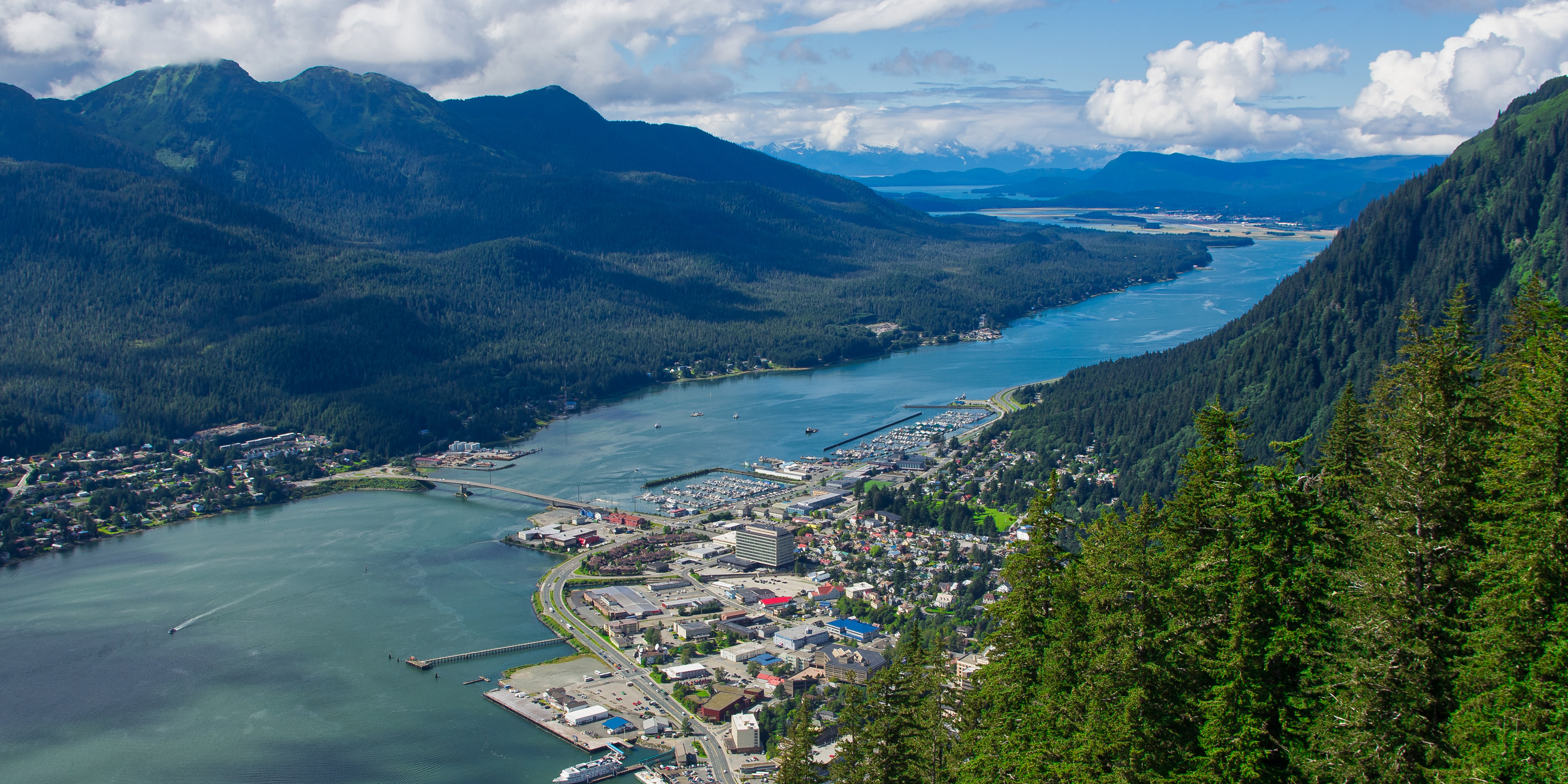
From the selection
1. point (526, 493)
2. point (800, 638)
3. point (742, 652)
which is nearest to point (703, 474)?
point (526, 493)

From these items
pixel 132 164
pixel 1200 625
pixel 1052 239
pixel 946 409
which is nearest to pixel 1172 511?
pixel 1200 625

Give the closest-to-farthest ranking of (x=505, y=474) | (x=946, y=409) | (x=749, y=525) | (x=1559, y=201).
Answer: (x=749, y=525), (x=1559, y=201), (x=505, y=474), (x=946, y=409)

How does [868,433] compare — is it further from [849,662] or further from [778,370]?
[849,662]

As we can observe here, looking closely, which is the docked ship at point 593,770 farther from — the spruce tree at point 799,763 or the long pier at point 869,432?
the long pier at point 869,432

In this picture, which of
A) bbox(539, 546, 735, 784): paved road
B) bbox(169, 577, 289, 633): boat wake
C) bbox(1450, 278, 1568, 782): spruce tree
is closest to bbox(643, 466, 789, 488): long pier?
bbox(539, 546, 735, 784): paved road

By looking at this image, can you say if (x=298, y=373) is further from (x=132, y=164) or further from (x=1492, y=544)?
(x=1492, y=544)
